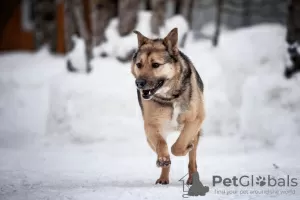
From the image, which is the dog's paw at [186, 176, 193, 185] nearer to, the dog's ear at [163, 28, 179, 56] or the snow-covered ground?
the snow-covered ground

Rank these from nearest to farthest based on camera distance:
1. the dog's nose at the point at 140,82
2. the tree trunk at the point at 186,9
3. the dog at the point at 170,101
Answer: the dog's nose at the point at 140,82 → the dog at the point at 170,101 → the tree trunk at the point at 186,9

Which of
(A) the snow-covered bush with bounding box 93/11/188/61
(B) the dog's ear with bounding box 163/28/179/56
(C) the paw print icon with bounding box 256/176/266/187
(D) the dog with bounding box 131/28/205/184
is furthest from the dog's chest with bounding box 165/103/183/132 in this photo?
(A) the snow-covered bush with bounding box 93/11/188/61

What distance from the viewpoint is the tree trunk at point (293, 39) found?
8812 millimetres

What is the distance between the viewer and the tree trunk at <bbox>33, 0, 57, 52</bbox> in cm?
2073

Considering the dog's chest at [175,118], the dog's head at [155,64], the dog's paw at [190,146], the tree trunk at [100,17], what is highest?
the tree trunk at [100,17]

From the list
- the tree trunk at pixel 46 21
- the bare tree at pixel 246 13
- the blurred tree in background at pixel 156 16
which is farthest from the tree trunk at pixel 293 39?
the tree trunk at pixel 46 21

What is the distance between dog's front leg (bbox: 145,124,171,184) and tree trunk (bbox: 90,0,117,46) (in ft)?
18.6

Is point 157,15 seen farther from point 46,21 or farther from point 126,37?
point 46,21

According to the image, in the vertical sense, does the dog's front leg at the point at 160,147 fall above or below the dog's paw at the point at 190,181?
above

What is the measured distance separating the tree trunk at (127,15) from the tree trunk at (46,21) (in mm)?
10736

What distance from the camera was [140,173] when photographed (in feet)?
21.9

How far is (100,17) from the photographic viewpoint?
10922 mm

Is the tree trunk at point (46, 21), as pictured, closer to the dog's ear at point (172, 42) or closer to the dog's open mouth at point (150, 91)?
the dog's ear at point (172, 42)

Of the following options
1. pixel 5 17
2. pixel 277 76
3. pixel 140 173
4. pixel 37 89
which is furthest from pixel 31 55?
pixel 140 173
